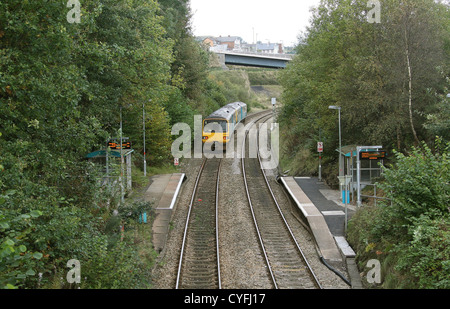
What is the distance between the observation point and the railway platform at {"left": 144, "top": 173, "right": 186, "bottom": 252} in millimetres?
16477

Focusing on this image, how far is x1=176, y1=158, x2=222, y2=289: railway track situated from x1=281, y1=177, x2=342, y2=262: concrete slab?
3703 mm

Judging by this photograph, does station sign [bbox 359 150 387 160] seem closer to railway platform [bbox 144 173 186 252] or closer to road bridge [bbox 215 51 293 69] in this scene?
railway platform [bbox 144 173 186 252]

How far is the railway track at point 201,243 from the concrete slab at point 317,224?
12.1 feet

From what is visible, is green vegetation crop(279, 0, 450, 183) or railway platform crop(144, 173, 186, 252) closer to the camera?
railway platform crop(144, 173, 186, 252)

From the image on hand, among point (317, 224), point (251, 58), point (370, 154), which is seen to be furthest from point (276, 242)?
point (251, 58)

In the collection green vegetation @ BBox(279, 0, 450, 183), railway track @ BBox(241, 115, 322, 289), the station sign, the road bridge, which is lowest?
railway track @ BBox(241, 115, 322, 289)

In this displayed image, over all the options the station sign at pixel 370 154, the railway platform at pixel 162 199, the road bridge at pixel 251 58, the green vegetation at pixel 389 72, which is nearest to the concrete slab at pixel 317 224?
the station sign at pixel 370 154

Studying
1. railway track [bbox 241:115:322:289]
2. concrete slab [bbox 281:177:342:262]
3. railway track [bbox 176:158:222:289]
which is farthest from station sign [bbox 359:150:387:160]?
railway track [bbox 176:158:222:289]

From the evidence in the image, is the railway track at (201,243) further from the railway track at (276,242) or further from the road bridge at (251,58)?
the road bridge at (251,58)
